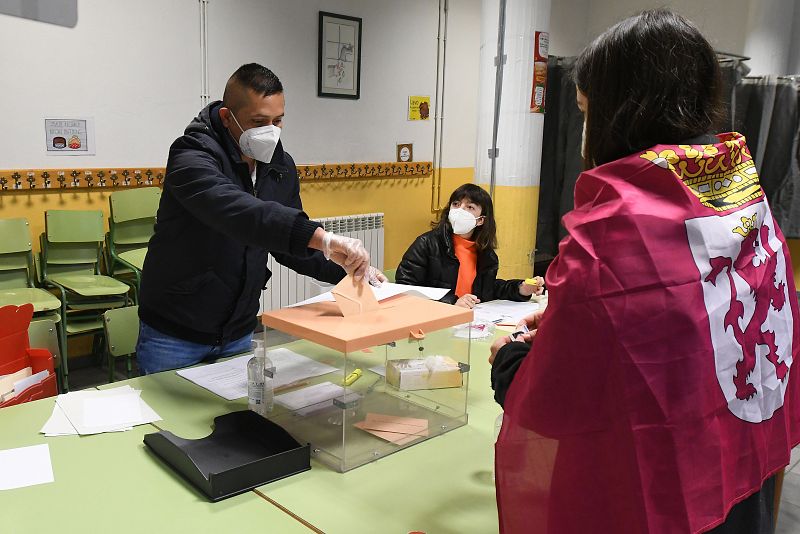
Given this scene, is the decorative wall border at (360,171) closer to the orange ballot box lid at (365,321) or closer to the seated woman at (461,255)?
the seated woman at (461,255)

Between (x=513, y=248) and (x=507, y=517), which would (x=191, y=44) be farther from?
(x=507, y=517)

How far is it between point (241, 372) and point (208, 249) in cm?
37

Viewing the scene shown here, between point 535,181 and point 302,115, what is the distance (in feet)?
5.70

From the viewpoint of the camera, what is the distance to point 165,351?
6.45 feet

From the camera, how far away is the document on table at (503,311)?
262 centimetres

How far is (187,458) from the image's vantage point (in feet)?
4.40

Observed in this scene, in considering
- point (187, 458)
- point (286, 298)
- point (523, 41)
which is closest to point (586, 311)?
point (187, 458)

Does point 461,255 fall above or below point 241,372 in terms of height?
above

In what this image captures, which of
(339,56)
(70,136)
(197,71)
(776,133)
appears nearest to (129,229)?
(70,136)

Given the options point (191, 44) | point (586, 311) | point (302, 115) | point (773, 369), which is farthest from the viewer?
point (302, 115)

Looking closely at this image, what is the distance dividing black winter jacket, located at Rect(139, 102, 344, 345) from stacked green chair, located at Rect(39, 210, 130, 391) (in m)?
1.86


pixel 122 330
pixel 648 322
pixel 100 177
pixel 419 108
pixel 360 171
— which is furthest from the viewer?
pixel 419 108

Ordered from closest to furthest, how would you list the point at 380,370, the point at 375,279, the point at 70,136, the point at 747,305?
1. the point at 747,305
2. the point at 380,370
3. the point at 375,279
4. the point at 70,136

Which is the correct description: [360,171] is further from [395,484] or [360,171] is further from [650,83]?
[650,83]
